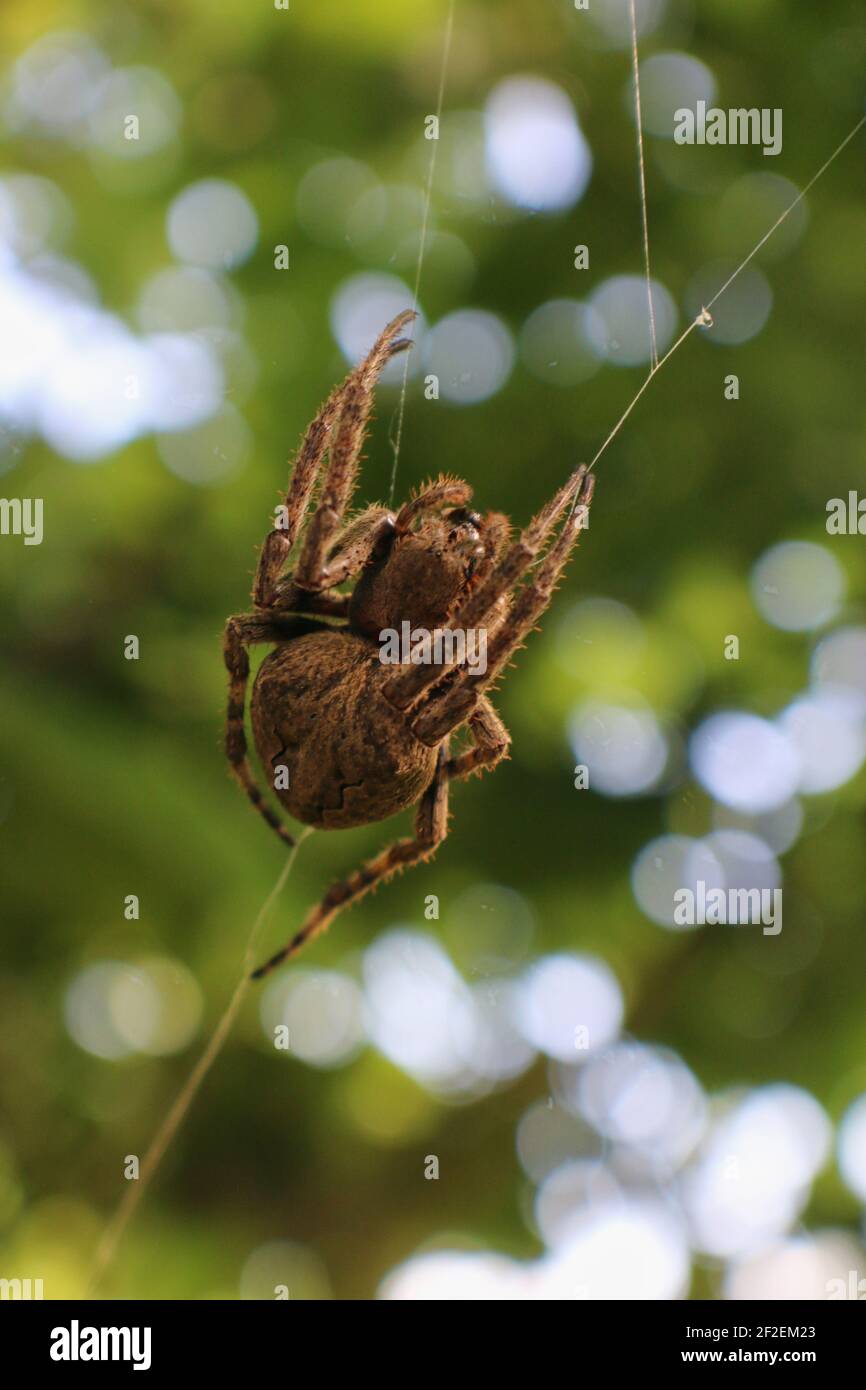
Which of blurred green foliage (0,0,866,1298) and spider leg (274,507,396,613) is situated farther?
blurred green foliage (0,0,866,1298)

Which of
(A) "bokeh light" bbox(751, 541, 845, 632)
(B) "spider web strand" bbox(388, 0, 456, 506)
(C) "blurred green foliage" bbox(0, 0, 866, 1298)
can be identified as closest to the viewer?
(B) "spider web strand" bbox(388, 0, 456, 506)

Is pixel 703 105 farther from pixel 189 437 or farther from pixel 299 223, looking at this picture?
pixel 189 437

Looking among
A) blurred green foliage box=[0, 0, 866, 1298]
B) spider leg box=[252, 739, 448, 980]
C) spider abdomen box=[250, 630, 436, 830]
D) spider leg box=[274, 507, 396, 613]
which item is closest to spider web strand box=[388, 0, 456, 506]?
blurred green foliage box=[0, 0, 866, 1298]

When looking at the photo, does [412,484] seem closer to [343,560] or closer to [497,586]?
[343,560]

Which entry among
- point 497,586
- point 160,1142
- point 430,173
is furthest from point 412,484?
point 160,1142

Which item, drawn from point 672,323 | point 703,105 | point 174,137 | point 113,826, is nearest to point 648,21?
point 703,105

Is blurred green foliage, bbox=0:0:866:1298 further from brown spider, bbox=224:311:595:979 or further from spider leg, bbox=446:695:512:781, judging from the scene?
spider leg, bbox=446:695:512:781
